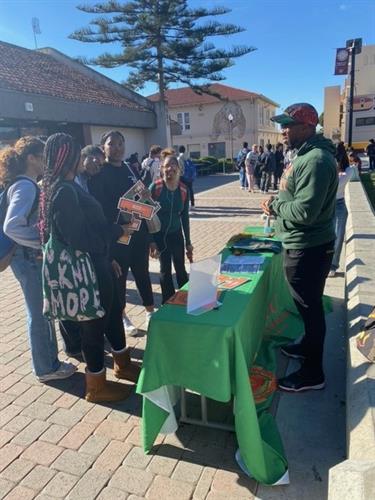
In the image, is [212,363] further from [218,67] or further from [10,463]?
[218,67]

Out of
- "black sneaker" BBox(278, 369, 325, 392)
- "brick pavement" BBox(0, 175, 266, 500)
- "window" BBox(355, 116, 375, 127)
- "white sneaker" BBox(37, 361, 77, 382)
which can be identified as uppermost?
"window" BBox(355, 116, 375, 127)

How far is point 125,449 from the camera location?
257 centimetres

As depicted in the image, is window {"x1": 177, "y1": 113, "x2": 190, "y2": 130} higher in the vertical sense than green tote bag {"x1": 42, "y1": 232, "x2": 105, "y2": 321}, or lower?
higher

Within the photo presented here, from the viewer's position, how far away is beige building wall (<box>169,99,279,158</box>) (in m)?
40.2

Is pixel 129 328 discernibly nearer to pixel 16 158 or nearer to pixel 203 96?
pixel 16 158

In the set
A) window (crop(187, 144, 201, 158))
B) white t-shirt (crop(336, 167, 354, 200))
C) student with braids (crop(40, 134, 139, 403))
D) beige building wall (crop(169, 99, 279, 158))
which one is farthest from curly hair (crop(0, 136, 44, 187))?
window (crop(187, 144, 201, 158))

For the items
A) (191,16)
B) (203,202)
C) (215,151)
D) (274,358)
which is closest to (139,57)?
(191,16)

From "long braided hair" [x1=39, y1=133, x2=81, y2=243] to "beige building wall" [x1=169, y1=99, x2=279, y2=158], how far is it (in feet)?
127

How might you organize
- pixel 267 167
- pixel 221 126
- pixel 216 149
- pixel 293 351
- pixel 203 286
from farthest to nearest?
pixel 216 149
pixel 221 126
pixel 267 167
pixel 293 351
pixel 203 286

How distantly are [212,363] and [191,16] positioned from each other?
2660 cm

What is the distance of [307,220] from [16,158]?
7.34 ft

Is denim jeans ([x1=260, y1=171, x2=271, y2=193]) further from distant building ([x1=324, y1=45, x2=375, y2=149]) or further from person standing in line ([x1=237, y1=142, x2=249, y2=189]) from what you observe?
distant building ([x1=324, y1=45, x2=375, y2=149])

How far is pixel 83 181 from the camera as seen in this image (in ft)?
13.1

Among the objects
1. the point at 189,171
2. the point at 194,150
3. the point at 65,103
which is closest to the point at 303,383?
the point at 189,171
